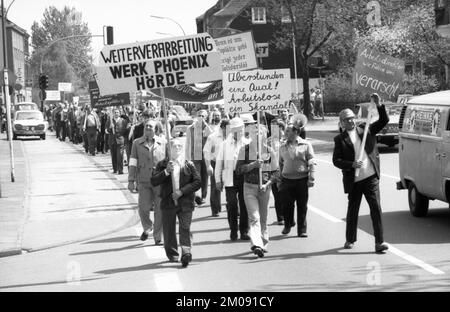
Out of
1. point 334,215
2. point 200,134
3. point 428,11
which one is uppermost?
point 428,11

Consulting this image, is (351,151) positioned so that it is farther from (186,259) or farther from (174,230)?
(186,259)

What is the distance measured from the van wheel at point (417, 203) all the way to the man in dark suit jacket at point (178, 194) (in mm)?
4877

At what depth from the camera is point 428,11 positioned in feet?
146

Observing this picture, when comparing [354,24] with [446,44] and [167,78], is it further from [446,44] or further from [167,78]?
[167,78]

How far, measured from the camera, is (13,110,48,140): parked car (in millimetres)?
51803

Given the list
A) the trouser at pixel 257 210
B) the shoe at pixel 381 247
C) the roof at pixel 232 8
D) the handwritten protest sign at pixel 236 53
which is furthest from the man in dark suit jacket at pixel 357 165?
the roof at pixel 232 8

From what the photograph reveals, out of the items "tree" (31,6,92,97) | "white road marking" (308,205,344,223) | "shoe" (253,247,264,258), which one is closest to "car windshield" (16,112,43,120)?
"white road marking" (308,205,344,223)

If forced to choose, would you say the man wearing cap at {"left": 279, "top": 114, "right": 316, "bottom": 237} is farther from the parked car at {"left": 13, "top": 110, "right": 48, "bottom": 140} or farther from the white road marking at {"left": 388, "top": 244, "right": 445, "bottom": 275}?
the parked car at {"left": 13, "top": 110, "right": 48, "bottom": 140}

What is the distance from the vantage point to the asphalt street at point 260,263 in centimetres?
998

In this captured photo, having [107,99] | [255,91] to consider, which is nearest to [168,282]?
[255,91]

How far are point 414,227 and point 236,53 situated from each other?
7.01 metres

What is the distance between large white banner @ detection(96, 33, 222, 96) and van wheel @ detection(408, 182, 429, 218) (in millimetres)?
4353

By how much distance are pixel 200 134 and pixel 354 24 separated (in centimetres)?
4466
